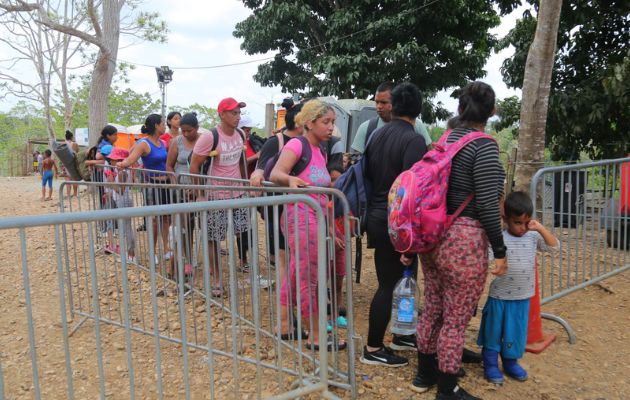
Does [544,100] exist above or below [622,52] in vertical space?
below

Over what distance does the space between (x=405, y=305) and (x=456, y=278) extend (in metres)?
0.64

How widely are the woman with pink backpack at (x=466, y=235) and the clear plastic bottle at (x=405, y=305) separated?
1.14 ft

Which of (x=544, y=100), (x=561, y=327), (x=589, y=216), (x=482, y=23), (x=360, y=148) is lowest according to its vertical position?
(x=561, y=327)

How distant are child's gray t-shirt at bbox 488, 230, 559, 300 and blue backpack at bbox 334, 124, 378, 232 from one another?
919mm

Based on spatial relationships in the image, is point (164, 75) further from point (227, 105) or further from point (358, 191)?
point (358, 191)

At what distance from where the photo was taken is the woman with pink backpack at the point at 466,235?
2.62 m

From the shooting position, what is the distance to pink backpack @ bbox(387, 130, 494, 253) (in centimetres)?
266

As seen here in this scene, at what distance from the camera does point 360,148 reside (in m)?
4.78

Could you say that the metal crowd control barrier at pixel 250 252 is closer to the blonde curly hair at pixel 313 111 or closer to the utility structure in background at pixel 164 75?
the blonde curly hair at pixel 313 111

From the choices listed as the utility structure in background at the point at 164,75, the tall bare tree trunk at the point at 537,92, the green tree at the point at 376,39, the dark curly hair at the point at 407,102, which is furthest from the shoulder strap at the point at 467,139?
the utility structure in background at the point at 164,75

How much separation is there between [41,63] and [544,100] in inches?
1114

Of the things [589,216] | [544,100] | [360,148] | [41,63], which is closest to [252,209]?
[360,148]

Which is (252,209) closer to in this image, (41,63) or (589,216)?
(589,216)

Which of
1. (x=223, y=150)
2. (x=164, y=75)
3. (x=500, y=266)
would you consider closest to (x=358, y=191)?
(x=500, y=266)
